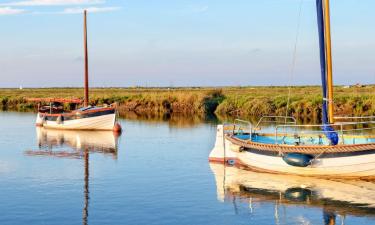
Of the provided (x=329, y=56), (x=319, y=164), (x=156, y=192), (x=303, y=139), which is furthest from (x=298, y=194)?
(x=303, y=139)

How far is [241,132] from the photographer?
99.7 feet

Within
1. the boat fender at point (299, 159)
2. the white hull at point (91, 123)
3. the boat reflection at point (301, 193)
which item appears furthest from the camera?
the white hull at point (91, 123)

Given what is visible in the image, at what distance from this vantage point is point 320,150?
928 inches

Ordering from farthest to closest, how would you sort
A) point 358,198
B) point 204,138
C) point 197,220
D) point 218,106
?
point 218,106, point 204,138, point 358,198, point 197,220

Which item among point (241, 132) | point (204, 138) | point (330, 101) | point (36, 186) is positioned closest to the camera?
point (36, 186)

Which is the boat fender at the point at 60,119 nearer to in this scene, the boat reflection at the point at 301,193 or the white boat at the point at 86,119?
the white boat at the point at 86,119

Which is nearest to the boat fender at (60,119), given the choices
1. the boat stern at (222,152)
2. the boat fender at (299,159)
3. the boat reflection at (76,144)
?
the boat reflection at (76,144)

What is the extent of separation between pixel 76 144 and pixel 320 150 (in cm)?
1987

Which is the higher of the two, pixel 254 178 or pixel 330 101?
pixel 330 101

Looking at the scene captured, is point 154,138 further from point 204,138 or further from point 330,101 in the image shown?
point 330,101

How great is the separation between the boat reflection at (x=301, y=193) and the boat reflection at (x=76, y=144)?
621cm

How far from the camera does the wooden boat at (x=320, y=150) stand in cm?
2325

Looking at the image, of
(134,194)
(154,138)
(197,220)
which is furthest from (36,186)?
(154,138)

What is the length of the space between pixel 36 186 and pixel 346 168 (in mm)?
12722
